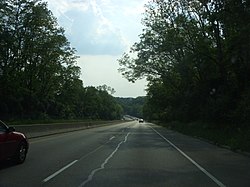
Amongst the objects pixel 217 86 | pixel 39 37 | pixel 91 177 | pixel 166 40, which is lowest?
pixel 91 177

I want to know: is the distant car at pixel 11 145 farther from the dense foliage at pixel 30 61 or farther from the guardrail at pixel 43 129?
the dense foliage at pixel 30 61

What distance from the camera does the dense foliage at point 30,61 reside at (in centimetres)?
5966

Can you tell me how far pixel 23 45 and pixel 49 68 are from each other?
9060mm

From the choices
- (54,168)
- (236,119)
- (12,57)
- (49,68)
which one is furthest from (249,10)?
(49,68)

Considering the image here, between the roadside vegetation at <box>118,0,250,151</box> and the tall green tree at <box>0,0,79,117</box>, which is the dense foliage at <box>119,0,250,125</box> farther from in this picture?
the tall green tree at <box>0,0,79,117</box>

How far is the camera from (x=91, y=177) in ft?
36.6

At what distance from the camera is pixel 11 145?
13.1 metres

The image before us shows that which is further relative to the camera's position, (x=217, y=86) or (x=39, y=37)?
(x=39, y=37)

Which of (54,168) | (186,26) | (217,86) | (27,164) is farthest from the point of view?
(186,26)

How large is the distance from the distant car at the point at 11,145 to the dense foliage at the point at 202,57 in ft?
32.7

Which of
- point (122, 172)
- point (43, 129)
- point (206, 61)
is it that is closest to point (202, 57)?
point (206, 61)

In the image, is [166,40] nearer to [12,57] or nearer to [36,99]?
[12,57]

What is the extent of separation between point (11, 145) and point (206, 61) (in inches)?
1217

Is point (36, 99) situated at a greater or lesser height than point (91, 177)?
greater
